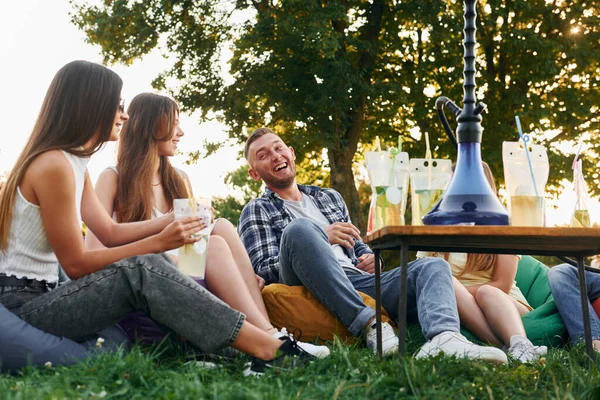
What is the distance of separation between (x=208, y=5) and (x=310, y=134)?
11.1ft

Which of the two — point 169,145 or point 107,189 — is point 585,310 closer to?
point 169,145

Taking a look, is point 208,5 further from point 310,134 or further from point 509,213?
point 509,213

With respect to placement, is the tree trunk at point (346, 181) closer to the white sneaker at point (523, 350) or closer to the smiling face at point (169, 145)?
the smiling face at point (169, 145)

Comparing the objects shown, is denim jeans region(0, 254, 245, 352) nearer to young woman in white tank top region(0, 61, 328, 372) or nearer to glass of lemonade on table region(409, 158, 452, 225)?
young woman in white tank top region(0, 61, 328, 372)

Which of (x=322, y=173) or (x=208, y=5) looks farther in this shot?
(x=322, y=173)

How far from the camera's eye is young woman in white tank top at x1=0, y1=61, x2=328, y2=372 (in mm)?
2814

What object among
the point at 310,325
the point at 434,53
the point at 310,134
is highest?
the point at 434,53

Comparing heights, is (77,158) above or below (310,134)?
below

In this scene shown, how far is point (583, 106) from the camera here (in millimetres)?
12922

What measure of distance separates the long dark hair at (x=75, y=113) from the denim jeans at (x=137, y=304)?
326 millimetres

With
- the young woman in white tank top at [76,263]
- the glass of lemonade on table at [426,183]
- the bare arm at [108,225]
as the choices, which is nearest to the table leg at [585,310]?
the glass of lemonade on table at [426,183]

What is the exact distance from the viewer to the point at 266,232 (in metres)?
4.43

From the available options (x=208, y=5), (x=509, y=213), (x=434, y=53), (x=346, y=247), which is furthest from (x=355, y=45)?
(x=509, y=213)

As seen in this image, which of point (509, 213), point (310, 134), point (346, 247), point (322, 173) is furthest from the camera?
point (322, 173)
